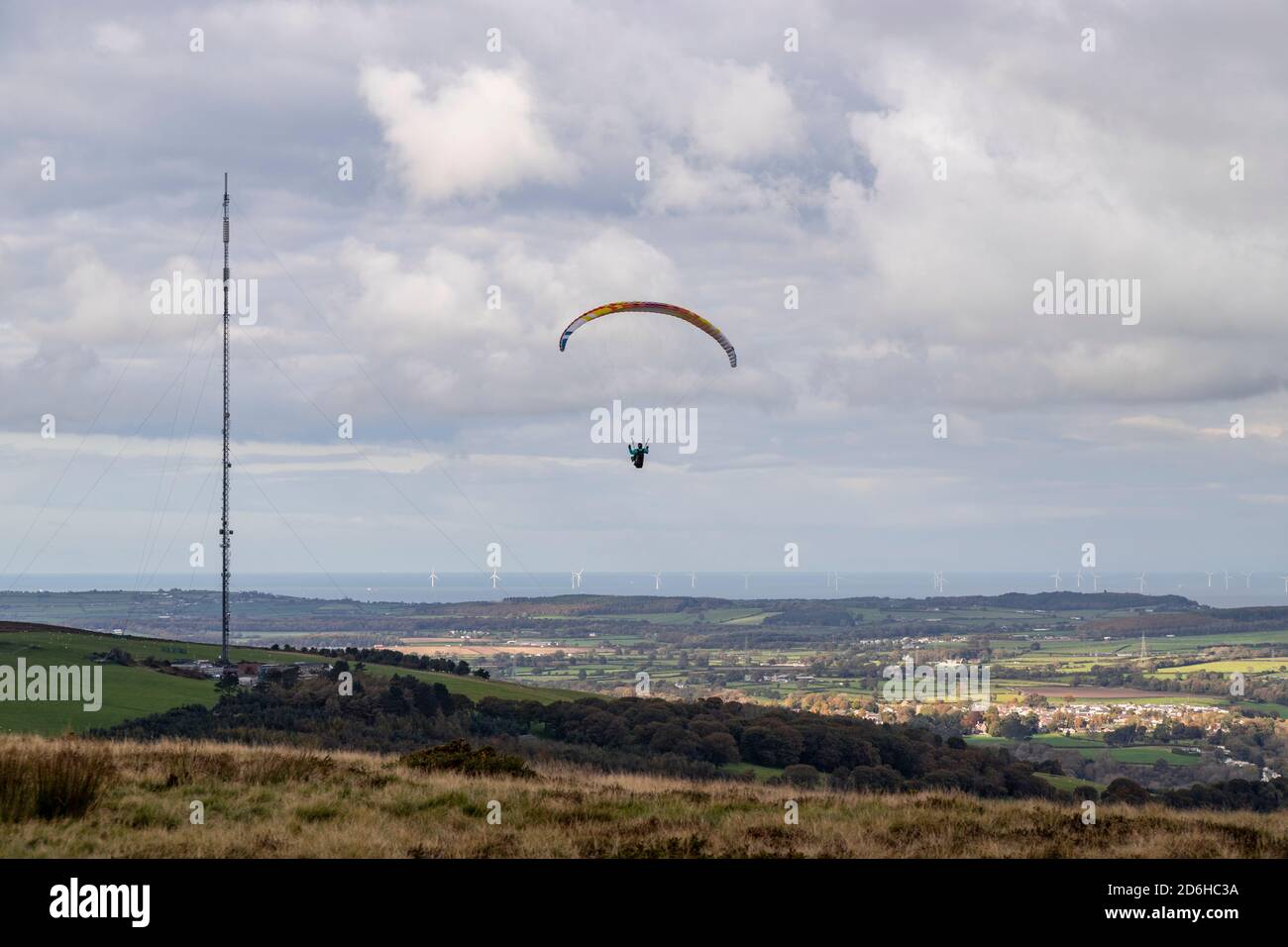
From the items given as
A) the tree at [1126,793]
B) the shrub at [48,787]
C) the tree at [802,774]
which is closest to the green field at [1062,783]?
the tree at [802,774]

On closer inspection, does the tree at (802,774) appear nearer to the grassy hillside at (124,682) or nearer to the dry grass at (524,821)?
the grassy hillside at (124,682)

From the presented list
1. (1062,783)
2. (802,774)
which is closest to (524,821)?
(802,774)

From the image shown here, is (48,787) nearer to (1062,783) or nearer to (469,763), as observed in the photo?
(469,763)
